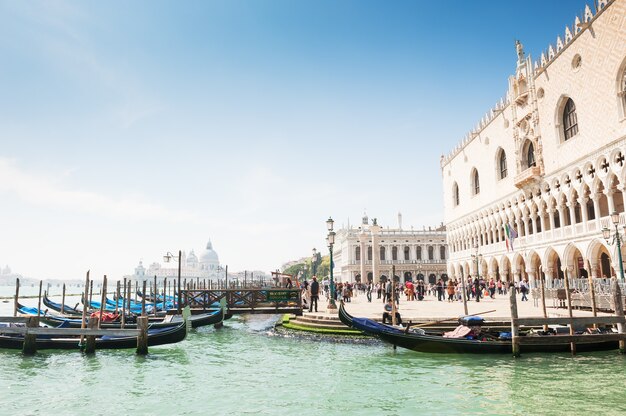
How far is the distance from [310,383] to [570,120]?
21.2 metres

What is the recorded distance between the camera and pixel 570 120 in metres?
23.2

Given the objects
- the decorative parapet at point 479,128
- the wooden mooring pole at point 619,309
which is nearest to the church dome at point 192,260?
the decorative parapet at point 479,128

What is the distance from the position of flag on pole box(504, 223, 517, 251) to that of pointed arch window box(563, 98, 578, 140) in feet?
21.5

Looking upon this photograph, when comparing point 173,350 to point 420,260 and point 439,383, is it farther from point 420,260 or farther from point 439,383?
point 420,260

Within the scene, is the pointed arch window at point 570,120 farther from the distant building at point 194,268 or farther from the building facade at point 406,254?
the distant building at point 194,268

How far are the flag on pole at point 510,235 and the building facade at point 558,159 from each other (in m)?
0.15

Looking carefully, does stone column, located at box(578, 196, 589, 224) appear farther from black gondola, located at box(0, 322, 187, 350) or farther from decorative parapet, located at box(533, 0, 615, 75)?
black gondola, located at box(0, 322, 187, 350)

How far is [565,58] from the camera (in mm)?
22688

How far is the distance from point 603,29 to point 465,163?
17609mm

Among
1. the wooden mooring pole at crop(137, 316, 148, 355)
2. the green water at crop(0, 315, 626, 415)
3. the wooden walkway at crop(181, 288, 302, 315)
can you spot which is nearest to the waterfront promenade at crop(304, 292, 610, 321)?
the wooden walkway at crop(181, 288, 302, 315)

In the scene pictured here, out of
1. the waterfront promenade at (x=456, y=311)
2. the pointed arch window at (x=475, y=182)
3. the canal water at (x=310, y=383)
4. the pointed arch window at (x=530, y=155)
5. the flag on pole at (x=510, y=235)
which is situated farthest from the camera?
the pointed arch window at (x=475, y=182)

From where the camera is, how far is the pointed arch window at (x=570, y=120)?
22.8 metres

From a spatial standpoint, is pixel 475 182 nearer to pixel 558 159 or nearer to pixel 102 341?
pixel 558 159

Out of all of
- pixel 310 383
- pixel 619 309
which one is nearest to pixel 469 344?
pixel 619 309
